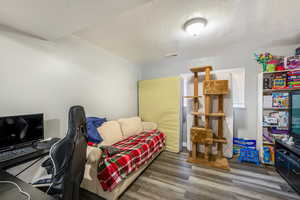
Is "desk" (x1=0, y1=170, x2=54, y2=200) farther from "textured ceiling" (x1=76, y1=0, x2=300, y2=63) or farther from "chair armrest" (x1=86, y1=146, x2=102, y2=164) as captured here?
"textured ceiling" (x1=76, y1=0, x2=300, y2=63)

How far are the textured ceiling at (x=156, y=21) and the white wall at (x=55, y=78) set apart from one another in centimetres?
20

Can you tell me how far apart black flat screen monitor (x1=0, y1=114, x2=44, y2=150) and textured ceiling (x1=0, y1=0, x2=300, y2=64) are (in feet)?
3.87

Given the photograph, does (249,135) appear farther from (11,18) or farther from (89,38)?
(11,18)

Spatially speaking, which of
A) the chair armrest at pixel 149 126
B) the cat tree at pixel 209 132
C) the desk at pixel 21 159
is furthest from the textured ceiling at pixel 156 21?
the chair armrest at pixel 149 126

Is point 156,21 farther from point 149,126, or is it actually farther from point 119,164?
point 149,126

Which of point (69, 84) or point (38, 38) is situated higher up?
point (38, 38)

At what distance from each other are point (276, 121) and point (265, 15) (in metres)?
1.91

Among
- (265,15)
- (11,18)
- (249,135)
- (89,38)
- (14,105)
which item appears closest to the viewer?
(11,18)

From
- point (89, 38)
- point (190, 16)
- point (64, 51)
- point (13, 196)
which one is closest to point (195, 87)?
point (190, 16)

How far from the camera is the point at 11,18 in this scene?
137 centimetres

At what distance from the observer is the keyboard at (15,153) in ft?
3.89

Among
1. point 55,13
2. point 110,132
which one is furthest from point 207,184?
point 55,13

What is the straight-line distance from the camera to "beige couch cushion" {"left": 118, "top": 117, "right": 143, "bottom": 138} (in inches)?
106

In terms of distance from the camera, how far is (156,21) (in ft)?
5.86
